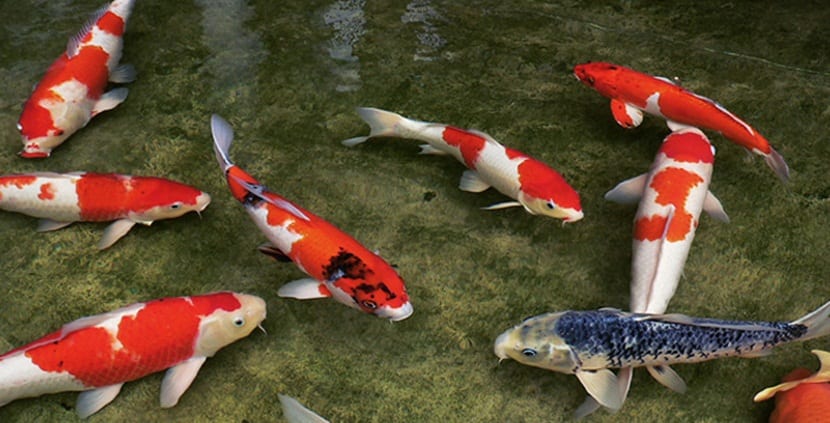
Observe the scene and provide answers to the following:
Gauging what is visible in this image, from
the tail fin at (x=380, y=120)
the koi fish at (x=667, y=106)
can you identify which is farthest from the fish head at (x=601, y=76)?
the tail fin at (x=380, y=120)

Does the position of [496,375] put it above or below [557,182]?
below

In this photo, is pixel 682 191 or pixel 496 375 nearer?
pixel 496 375

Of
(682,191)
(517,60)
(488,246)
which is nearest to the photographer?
(682,191)

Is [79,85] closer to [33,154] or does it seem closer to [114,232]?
[33,154]

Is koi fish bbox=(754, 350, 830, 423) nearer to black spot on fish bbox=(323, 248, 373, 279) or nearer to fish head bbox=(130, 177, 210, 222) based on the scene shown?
black spot on fish bbox=(323, 248, 373, 279)

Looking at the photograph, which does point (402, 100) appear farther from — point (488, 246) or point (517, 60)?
point (488, 246)

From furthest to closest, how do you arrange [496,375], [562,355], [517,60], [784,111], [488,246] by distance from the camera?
1. [517,60]
2. [784,111]
3. [488,246]
4. [496,375]
5. [562,355]

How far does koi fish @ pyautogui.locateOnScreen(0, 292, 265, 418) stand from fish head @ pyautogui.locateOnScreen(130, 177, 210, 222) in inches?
22.2

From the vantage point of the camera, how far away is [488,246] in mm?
3143

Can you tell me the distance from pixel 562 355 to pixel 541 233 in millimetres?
794

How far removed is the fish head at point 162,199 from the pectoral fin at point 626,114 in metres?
1.92

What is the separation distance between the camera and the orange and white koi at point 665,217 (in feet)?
8.74

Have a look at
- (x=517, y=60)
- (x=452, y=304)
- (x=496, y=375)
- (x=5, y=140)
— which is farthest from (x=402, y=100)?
(x=5, y=140)

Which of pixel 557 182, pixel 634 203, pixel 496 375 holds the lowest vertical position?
pixel 496 375
